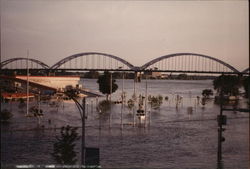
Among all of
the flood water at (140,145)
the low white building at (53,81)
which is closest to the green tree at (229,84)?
the low white building at (53,81)

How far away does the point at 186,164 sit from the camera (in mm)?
12852

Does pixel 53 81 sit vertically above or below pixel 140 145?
above

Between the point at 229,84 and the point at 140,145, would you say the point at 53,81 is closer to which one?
the point at 229,84

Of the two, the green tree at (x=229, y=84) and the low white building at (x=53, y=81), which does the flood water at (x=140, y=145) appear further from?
the green tree at (x=229, y=84)

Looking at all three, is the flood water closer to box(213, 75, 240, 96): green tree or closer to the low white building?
the low white building

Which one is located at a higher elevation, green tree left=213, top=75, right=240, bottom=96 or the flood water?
green tree left=213, top=75, right=240, bottom=96

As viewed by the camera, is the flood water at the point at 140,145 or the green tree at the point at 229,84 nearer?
the flood water at the point at 140,145

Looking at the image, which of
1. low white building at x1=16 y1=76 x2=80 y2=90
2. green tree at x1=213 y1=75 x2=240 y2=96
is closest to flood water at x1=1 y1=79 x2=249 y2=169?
low white building at x1=16 y1=76 x2=80 y2=90

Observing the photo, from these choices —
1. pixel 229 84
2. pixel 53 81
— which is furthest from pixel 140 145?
pixel 229 84

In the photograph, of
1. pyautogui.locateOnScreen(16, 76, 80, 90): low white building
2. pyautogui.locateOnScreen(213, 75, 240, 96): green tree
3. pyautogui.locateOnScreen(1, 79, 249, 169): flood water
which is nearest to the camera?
pyautogui.locateOnScreen(1, 79, 249, 169): flood water

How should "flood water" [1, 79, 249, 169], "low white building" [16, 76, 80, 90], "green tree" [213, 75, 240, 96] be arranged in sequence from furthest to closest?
"green tree" [213, 75, 240, 96] → "low white building" [16, 76, 80, 90] → "flood water" [1, 79, 249, 169]

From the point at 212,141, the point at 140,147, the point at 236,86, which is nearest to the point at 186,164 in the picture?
the point at 140,147

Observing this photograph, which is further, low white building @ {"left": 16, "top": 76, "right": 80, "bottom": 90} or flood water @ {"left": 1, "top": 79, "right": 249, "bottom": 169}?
low white building @ {"left": 16, "top": 76, "right": 80, "bottom": 90}

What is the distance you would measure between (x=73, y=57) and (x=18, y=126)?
174 feet
